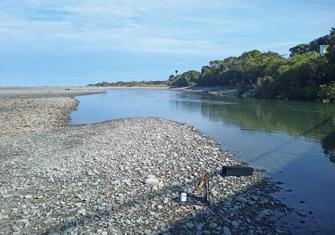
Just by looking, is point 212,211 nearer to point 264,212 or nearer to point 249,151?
point 264,212

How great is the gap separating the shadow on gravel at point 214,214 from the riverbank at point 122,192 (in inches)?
1.0

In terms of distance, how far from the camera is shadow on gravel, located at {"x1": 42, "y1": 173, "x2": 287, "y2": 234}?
10.2 meters

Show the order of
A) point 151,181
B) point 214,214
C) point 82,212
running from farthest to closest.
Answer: point 151,181 → point 214,214 → point 82,212

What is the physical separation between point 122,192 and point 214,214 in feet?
9.27

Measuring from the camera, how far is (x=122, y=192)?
12477 mm

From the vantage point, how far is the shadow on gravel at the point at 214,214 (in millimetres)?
10188

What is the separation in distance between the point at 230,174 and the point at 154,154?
3931mm

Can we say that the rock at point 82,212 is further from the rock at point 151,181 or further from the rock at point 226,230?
the rock at point 226,230

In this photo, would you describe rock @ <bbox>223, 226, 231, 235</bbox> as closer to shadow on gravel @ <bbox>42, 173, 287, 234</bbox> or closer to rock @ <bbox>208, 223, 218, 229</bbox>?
shadow on gravel @ <bbox>42, 173, 287, 234</bbox>

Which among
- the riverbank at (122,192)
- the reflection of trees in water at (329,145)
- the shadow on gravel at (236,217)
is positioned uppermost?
the riverbank at (122,192)

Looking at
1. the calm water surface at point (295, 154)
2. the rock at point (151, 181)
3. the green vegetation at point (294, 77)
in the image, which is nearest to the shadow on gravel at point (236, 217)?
the calm water surface at point (295, 154)

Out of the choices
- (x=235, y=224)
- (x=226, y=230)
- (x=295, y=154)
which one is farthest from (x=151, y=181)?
(x=295, y=154)

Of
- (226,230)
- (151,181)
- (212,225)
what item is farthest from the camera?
(151,181)

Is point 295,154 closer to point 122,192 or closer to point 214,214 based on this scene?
point 214,214
